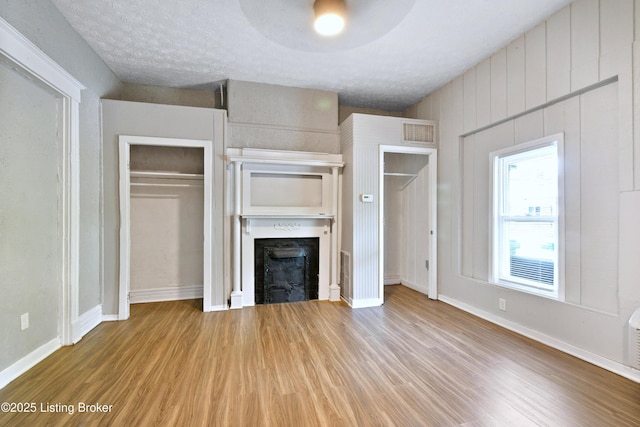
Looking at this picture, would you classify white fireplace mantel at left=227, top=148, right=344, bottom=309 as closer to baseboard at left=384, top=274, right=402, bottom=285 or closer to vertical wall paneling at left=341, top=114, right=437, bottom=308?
vertical wall paneling at left=341, top=114, right=437, bottom=308

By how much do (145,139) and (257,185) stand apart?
1.40 metres

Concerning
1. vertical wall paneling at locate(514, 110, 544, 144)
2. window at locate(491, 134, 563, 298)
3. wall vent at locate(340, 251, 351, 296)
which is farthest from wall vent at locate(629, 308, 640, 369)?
wall vent at locate(340, 251, 351, 296)

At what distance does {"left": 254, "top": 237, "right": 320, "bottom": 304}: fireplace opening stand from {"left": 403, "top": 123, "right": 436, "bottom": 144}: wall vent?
1961 mm

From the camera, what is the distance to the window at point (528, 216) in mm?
2504

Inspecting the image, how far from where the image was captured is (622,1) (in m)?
1.99

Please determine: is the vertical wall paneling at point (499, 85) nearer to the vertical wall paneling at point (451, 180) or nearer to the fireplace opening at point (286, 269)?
the vertical wall paneling at point (451, 180)

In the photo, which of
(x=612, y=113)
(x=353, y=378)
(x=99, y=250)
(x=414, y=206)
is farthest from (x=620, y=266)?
(x=99, y=250)

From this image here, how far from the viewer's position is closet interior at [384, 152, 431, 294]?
409 cm

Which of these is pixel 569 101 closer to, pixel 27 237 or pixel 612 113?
pixel 612 113

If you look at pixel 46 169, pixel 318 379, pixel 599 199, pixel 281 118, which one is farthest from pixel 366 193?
pixel 46 169

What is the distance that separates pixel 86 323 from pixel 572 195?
4795mm

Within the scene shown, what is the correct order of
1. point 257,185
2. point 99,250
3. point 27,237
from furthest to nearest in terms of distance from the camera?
point 257,185
point 99,250
point 27,237

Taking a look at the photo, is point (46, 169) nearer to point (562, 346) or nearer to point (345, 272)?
point (345, 272)

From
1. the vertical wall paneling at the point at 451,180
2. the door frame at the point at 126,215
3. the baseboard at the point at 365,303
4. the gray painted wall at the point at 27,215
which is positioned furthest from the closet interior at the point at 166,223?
the vertical wall paneling at the point at 451,180
